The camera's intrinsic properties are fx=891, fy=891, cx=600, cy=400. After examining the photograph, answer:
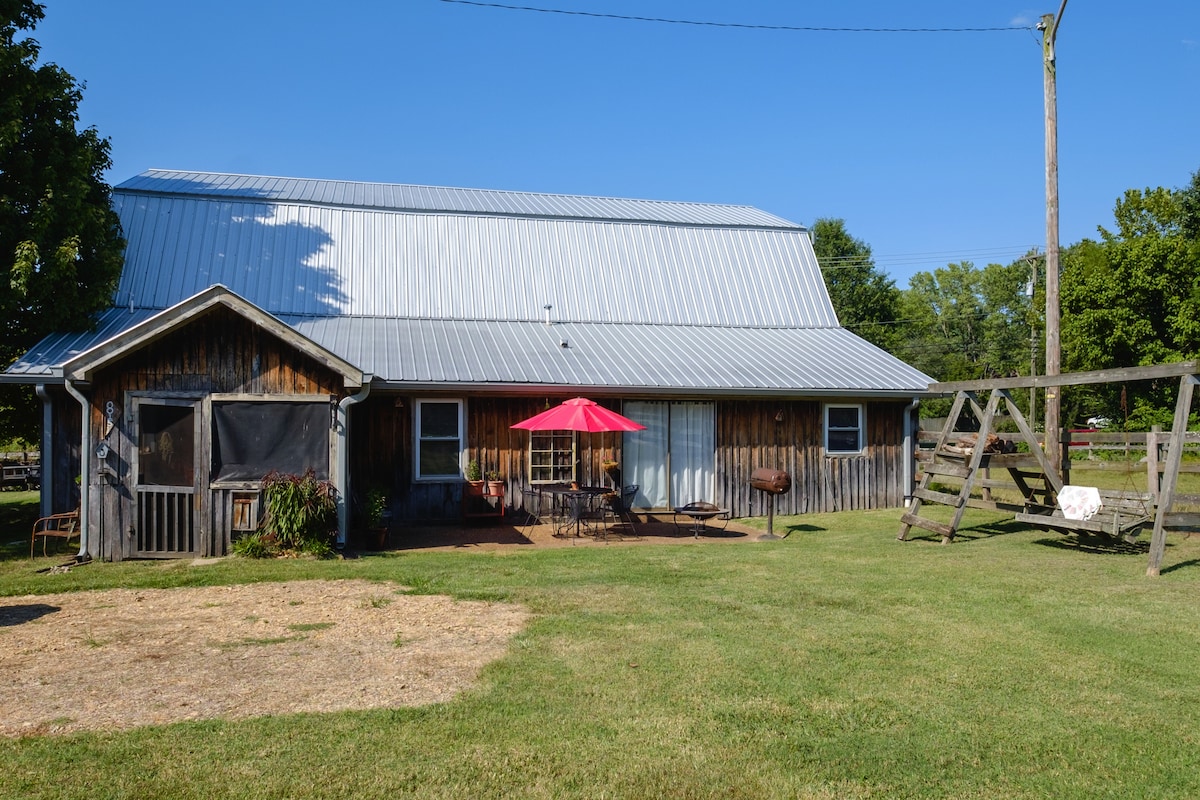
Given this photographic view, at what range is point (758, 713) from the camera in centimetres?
551

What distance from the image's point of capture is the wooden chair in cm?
1190

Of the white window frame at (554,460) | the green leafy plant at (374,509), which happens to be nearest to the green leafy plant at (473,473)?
the white window frame at (554,460)

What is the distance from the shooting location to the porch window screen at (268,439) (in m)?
11.7

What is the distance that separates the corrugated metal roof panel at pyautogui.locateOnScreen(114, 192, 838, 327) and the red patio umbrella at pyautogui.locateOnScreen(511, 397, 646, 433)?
213 inches

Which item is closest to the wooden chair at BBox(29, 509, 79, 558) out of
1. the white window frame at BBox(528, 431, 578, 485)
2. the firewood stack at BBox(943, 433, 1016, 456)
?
the white window frame at BBox(528, 431, 578, 485)

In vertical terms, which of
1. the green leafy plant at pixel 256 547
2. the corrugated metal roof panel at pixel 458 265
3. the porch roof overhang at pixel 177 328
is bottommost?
the green leafy plant at pixel 256 547

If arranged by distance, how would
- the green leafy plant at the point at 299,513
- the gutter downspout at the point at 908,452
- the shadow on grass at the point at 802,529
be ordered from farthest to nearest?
the gutter downspout at the point at 908,452, the shadow on grass at the point at 802,529, the green leafy plant at the point at 299,513

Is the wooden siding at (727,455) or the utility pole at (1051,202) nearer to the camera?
the wooden siding at (727,455)

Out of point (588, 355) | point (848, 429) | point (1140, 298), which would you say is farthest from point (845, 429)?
point (1140, 298)

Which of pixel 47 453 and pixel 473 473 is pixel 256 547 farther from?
pixel 47 453

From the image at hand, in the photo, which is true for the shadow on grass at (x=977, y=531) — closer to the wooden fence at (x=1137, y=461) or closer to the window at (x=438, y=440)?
the wooden fence at (x=1137, y=461)

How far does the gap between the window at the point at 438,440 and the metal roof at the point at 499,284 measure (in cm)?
78

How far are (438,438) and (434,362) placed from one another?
4.20 ft

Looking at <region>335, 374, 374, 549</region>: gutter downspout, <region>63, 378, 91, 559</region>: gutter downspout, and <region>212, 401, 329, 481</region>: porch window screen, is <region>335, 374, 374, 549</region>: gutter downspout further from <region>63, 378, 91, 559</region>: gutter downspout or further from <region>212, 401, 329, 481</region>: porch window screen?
<region>63, 378, 91, 559</region>: gutter downspout
